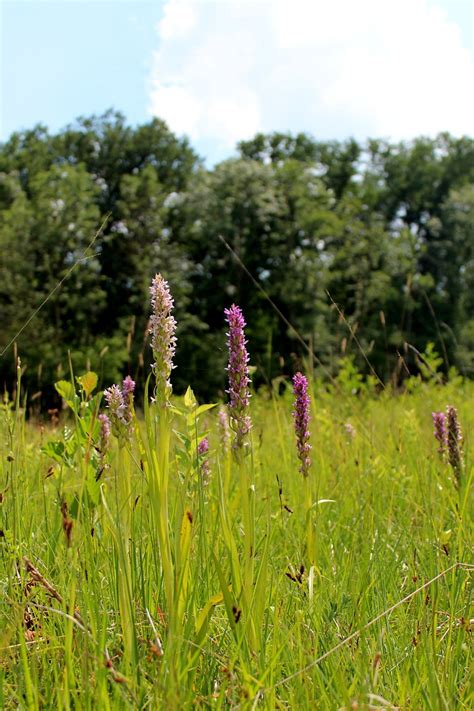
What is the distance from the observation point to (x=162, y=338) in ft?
4.63

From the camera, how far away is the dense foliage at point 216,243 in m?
37.4

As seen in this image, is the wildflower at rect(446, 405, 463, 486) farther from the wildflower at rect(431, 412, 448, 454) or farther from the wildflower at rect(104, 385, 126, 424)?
the wildflower at rect(104, 385, 126, 424)

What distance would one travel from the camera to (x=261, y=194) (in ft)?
140

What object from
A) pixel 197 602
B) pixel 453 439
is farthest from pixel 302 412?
pixel 453 439

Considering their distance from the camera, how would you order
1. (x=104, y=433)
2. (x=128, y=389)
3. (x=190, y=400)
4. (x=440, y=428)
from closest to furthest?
(x=128, y=389)
(x=190, y=400)
(x=104, y=433)
(x=440, y=428)

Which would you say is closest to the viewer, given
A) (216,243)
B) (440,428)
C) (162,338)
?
(162,338)

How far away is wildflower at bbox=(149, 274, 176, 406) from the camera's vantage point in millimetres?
1406

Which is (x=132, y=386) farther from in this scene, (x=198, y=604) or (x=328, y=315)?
(x=328, y=315)

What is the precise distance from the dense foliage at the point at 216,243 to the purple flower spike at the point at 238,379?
32709 mm

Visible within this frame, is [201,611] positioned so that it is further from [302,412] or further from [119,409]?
[302,412]

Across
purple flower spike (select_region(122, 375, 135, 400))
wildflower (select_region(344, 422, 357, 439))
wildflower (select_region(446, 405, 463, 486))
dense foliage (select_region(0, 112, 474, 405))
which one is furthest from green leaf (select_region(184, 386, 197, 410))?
dense foliage (select_region(0, 112, 474, 405))

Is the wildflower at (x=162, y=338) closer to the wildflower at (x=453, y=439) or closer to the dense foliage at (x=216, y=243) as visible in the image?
the wildflower at (x=453, y=439)

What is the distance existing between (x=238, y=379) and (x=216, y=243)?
4222 cm

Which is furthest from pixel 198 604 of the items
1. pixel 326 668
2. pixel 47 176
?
pixel 47 176
